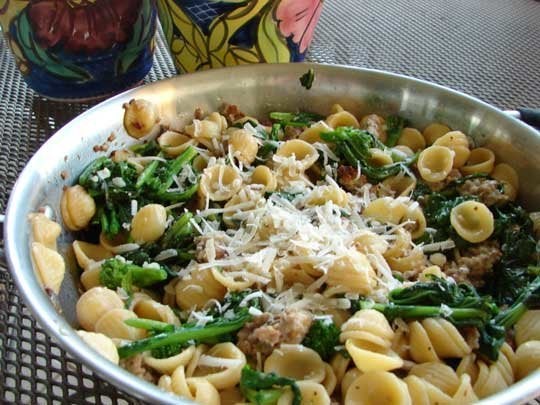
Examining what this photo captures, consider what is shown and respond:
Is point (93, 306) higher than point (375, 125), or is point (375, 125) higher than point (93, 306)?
point (375, 125)

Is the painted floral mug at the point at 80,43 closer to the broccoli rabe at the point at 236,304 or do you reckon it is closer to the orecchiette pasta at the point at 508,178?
the broccoli rabe at the point at 236,304

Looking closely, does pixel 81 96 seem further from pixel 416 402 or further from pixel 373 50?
pixel 416 402

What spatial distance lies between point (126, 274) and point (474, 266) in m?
0.62

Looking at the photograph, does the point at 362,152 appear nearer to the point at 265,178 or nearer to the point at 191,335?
the point at 265,178

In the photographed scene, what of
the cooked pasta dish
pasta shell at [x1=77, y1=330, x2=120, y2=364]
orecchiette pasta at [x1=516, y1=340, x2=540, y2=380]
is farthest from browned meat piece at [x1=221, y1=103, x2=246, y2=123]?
orecchiette pasta at [x1=516, y1=340, x2=540, y2=380]

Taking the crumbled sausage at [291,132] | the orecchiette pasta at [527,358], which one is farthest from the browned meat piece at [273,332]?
the crumbled sausage at [291,132]

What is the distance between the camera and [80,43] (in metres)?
1.48

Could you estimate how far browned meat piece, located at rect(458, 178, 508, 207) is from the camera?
A: 1251mm

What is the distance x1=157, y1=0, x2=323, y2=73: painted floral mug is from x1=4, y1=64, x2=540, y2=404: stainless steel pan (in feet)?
0.32

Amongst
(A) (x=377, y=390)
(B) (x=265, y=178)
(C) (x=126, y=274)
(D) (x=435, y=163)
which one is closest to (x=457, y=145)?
(D) (x=435, y=163)

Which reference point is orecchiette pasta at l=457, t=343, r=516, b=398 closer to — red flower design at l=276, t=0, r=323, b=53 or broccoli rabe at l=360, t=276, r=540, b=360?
broccoli rabe at l=360, t=276, r=540, b=360

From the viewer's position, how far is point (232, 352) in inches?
38.1

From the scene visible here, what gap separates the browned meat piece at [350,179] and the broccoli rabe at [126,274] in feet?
1.39

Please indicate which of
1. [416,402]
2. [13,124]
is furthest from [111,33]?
[416,402]
